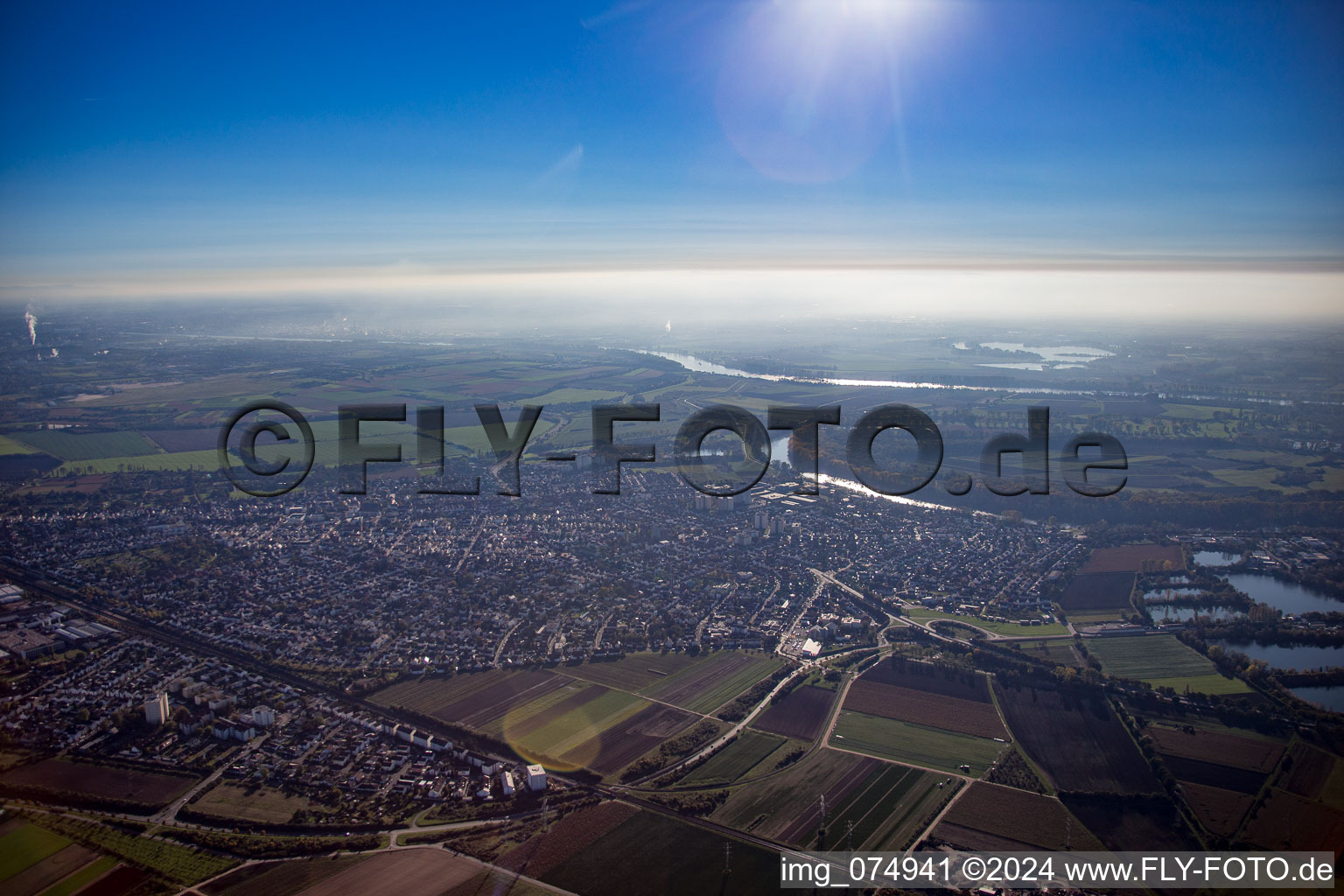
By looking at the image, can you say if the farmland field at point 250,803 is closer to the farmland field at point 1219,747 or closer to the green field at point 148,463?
the farmland field at point 1219,747

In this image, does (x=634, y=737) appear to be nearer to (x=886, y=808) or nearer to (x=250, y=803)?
(x=886, y=808)

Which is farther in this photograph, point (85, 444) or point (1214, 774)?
point (85, 444)

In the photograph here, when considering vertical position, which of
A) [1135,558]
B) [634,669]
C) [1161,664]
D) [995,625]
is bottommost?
[634,669]

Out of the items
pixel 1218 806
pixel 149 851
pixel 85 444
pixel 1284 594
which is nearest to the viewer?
pixel 149 851

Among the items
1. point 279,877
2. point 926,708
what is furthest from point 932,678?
point 279,877

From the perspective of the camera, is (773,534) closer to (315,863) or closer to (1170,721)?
(1170,721)

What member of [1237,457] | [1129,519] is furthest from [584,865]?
[1237,457]

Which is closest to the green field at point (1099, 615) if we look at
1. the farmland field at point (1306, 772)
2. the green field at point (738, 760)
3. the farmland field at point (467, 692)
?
the farmland field at point (1306, 772)

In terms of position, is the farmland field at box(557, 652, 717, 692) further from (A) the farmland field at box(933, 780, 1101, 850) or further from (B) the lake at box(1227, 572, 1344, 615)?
(B) the lake at box(1227, 572, 1344, 615)
